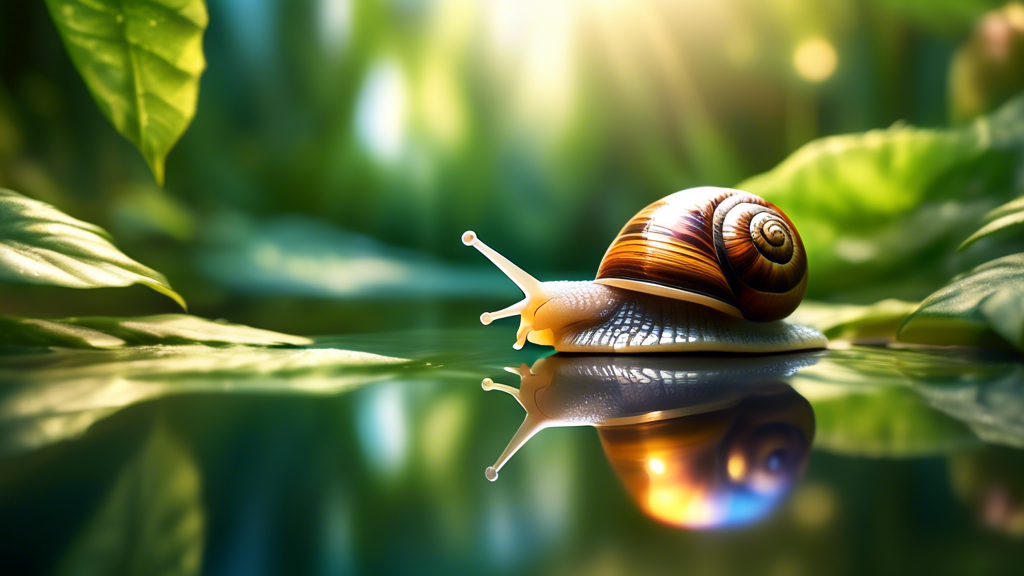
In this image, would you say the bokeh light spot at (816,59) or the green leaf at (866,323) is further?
the bokeh light spot at (816,59)

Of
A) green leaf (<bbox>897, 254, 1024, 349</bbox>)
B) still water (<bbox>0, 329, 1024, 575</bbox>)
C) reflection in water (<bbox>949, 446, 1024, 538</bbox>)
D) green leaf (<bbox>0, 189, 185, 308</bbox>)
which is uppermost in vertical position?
green leaf (<bbox>0, 189, 185, 308</bbox>)

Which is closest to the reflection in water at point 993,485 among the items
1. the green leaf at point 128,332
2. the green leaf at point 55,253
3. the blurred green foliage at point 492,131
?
the green leaf at point 128,332

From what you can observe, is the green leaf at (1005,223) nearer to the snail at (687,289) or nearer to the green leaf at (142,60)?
the snail at (687,289)

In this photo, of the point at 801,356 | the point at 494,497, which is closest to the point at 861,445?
the point at 494,497

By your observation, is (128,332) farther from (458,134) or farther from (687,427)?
(458,134)

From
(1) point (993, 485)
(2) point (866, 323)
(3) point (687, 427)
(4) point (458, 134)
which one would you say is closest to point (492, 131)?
(4) point (458, 134)

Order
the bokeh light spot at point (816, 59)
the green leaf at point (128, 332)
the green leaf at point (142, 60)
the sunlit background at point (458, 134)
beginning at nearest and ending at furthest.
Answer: the green leaf at point (128, 332)
the green leaf at point (142, 60)
the sunlit background at point (458, 134)
the bokeh light spot at point (816, 59)

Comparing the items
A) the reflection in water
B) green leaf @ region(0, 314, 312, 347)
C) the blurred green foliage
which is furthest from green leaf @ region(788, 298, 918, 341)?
green leaf @ region(0, 314, 312, 347)

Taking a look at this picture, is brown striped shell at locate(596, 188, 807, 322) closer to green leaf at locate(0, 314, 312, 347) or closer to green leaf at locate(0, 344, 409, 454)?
green leaf at locate(0, 344, 409, 454)
